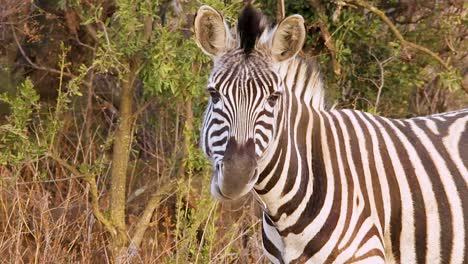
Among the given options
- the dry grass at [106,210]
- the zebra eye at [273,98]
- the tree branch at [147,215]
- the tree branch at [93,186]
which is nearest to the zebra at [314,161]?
the zebra eye at [273,98]

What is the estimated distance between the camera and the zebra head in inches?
161

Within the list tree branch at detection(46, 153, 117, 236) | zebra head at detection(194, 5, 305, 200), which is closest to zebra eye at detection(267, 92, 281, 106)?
zebra head at detection(194, 5, 305, 200)

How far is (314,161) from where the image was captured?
4574mm

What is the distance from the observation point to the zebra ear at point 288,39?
4.39 m

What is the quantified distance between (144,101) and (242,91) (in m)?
3.91

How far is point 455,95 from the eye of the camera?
31.6ft

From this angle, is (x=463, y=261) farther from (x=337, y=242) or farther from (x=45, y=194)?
(x=45, y=194)

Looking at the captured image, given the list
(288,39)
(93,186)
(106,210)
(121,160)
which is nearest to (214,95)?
(288,39)

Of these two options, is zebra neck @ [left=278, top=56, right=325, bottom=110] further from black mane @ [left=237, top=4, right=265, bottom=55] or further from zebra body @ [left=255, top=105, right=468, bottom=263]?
black mane @ [left=237, top=4, right=265, bottom=55]

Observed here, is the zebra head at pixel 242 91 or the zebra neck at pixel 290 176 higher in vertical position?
the zebra head at pixel 242 91

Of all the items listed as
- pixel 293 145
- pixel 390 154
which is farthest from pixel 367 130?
pixel 293 145

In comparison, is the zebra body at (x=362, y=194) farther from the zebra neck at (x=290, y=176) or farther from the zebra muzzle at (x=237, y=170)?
the zebra muzzle at (x=237, y=170)

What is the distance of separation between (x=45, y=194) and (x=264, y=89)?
10.5 ft

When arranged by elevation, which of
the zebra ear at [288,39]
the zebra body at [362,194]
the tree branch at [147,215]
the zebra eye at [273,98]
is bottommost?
the tree branch at [147,215]
